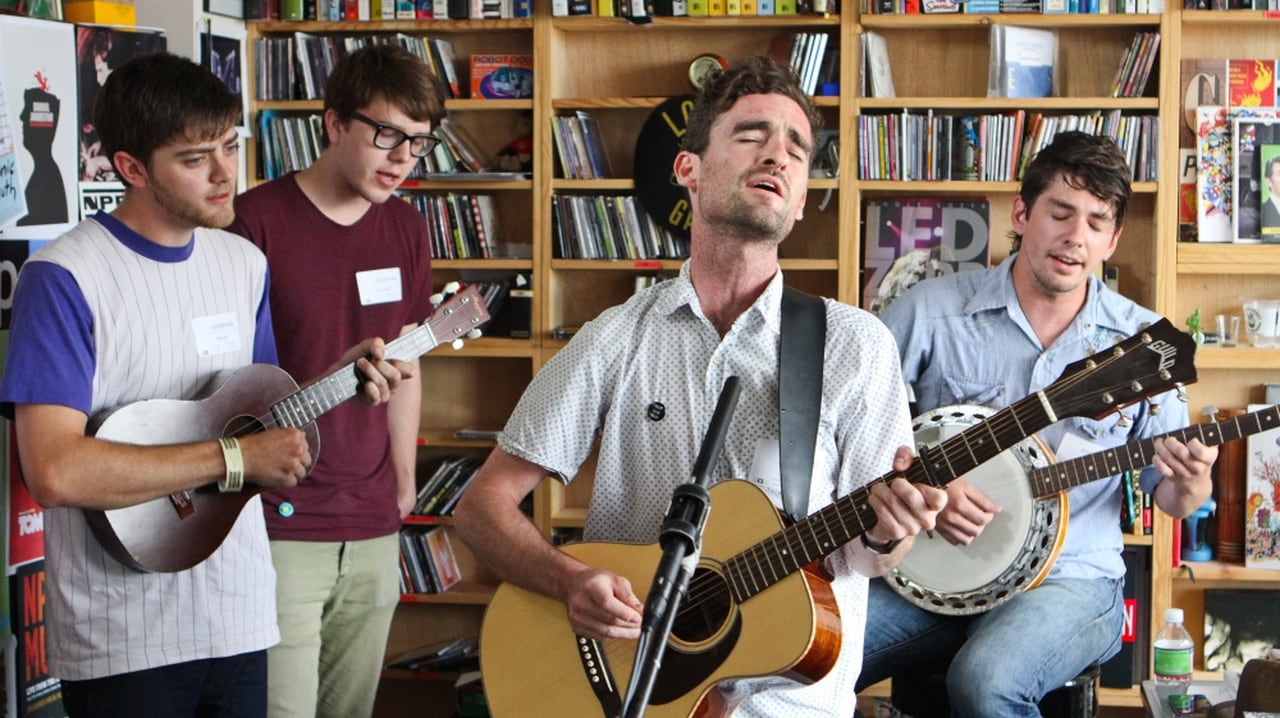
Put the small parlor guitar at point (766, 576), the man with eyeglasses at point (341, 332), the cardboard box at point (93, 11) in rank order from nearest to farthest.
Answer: the small parlor guitar at point (766, 576)
the man with eyeglasses at point (341, 332)
the cardboard box at point (93, 11)

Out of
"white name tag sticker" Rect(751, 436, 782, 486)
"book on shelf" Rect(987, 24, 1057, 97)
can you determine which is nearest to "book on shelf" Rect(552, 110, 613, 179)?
"book on shelf" Rect(987, 24, 1057, 97)

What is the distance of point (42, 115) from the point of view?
10.3 feet

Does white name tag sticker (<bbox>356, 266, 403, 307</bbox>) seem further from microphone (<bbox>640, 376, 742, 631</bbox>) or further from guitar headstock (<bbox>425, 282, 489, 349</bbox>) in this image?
microphone (<bbox>640, 376, 742, 631</bbox>)

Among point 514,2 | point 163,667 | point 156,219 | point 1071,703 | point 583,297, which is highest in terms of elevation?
point 514,2

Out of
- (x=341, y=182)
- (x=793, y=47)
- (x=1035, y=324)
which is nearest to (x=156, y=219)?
(x=341, y=182)

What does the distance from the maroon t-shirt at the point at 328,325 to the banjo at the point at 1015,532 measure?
1.16m

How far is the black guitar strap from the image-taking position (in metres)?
2.02

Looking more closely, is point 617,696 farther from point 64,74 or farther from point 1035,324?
point 64,74

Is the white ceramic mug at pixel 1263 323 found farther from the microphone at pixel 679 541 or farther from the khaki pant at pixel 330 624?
the microphone at pixel 679 541

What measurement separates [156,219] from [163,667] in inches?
30.1

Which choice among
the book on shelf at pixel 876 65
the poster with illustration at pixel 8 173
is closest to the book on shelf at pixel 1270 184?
the book on shelf at pixel 876 65

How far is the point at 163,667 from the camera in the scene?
2.22 m

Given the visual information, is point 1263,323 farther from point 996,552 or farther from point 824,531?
point 824,531

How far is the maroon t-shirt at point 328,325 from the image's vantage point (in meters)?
2.81
